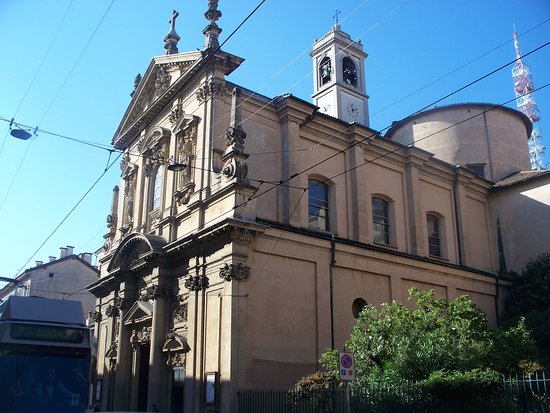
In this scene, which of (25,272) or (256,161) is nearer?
(256,161)

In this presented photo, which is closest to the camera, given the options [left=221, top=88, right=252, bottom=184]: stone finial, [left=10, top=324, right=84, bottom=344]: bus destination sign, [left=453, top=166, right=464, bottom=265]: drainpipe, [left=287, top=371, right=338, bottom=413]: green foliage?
[left=10, top=324, right=84, bottom=344]: bus destination sign

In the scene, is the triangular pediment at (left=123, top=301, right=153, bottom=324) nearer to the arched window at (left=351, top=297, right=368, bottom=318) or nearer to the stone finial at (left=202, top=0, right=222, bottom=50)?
the arched window at (left=351, top=297, right=368, bottom=318)

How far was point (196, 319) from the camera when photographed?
19953 millimetres

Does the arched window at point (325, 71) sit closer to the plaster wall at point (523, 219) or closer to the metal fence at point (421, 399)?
the plaster wall at point (523, 219)

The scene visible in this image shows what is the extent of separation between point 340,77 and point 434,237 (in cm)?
1053

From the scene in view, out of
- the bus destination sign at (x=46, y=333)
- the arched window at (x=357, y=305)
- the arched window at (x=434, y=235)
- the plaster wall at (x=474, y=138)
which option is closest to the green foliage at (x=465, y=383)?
the arched window at (x=357, y=305)

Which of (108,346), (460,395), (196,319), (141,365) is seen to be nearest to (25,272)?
(108,346)

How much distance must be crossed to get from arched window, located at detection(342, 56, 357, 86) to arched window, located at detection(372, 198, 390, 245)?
990cm

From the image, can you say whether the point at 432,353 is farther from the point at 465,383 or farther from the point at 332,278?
the point at 332,278

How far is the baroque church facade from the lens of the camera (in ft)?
62.2

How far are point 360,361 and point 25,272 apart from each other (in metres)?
39.9

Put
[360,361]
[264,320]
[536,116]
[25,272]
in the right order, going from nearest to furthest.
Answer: [360,361] → [264,320] → [25,272] → [536,116]

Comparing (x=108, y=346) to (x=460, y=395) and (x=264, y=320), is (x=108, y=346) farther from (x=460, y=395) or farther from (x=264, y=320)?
(x=460, y=395)

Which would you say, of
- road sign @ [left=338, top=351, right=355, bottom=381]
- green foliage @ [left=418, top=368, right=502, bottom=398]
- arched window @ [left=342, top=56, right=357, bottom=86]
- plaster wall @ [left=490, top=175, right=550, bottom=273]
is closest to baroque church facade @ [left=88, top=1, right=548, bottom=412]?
plaster wall @ [left=490, top=175, right=550, bottom=273]
